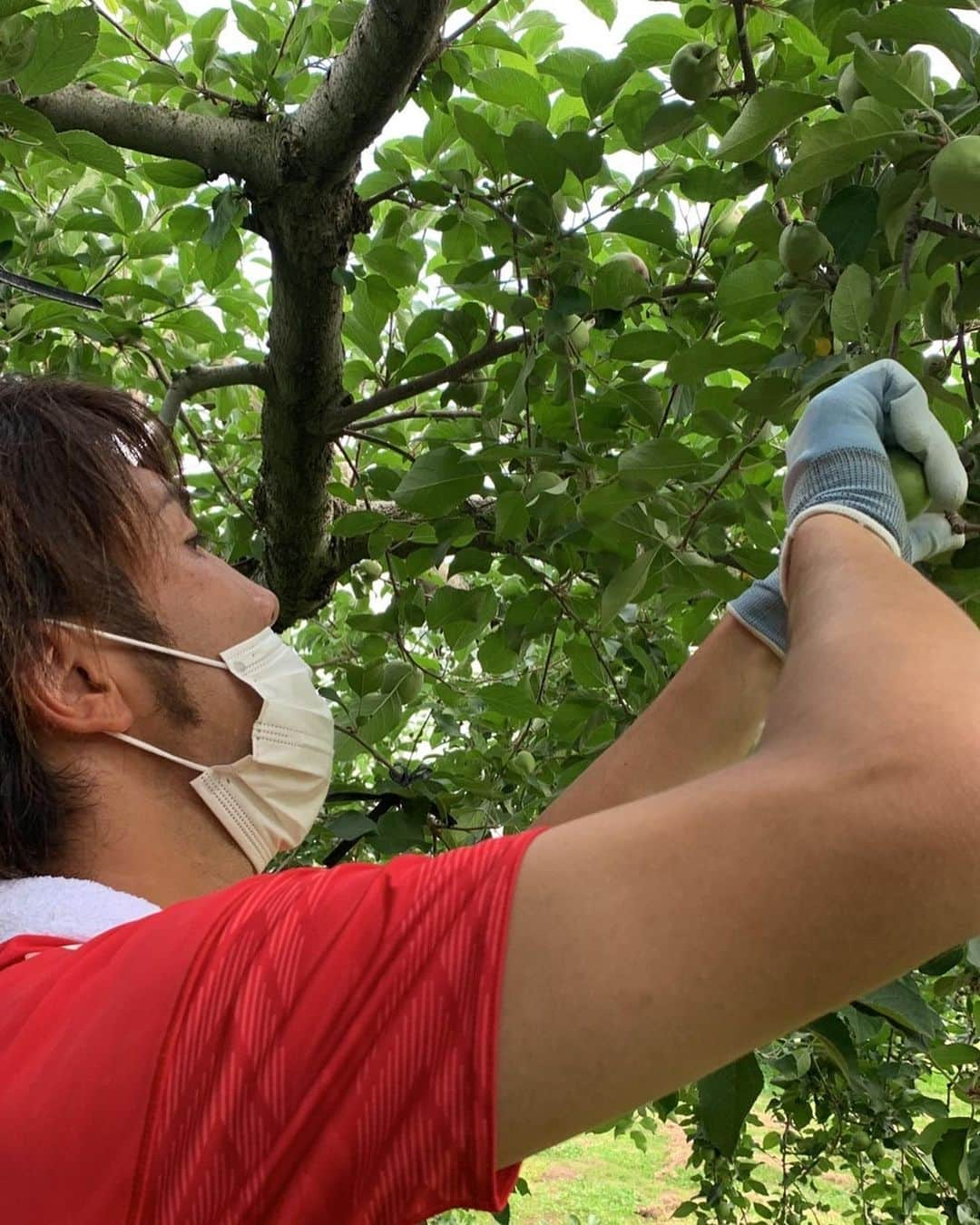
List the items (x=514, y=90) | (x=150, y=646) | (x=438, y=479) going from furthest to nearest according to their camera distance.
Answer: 1. (x=514, y=90)
2. (x=438, y=479)
3. (x=150, y=646)

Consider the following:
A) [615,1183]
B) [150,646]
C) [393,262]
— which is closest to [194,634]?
[150,646]

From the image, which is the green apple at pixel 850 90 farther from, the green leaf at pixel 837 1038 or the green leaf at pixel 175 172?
the green leaf at pixel 175 172

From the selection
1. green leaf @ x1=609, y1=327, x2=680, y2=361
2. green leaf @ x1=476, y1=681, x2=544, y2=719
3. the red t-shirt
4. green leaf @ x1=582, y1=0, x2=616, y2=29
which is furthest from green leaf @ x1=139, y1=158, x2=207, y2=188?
the red t-shirt

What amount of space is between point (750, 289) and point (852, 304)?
386mm

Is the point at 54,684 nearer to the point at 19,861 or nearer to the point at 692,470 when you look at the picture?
the point at 19,861

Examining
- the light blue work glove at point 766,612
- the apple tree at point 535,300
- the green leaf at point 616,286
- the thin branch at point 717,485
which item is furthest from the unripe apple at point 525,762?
the light blue work glove at point 766,612

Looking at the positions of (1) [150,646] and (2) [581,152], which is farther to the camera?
(2) [581,152]

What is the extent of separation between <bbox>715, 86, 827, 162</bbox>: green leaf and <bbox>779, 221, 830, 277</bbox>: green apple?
0.33 ft

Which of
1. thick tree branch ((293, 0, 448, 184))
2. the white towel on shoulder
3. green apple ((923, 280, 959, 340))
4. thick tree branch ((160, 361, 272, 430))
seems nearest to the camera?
the white towel on shoulder

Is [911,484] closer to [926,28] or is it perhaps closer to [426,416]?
[926,28]

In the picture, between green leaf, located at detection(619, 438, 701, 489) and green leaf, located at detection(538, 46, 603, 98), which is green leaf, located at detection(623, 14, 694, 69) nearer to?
green leaf, located at detection(538, 46, 603, 98)

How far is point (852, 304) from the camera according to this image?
1201 mm

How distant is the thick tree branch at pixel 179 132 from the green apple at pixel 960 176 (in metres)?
1.40

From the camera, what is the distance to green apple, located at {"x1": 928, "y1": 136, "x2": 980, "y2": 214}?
99 cm
